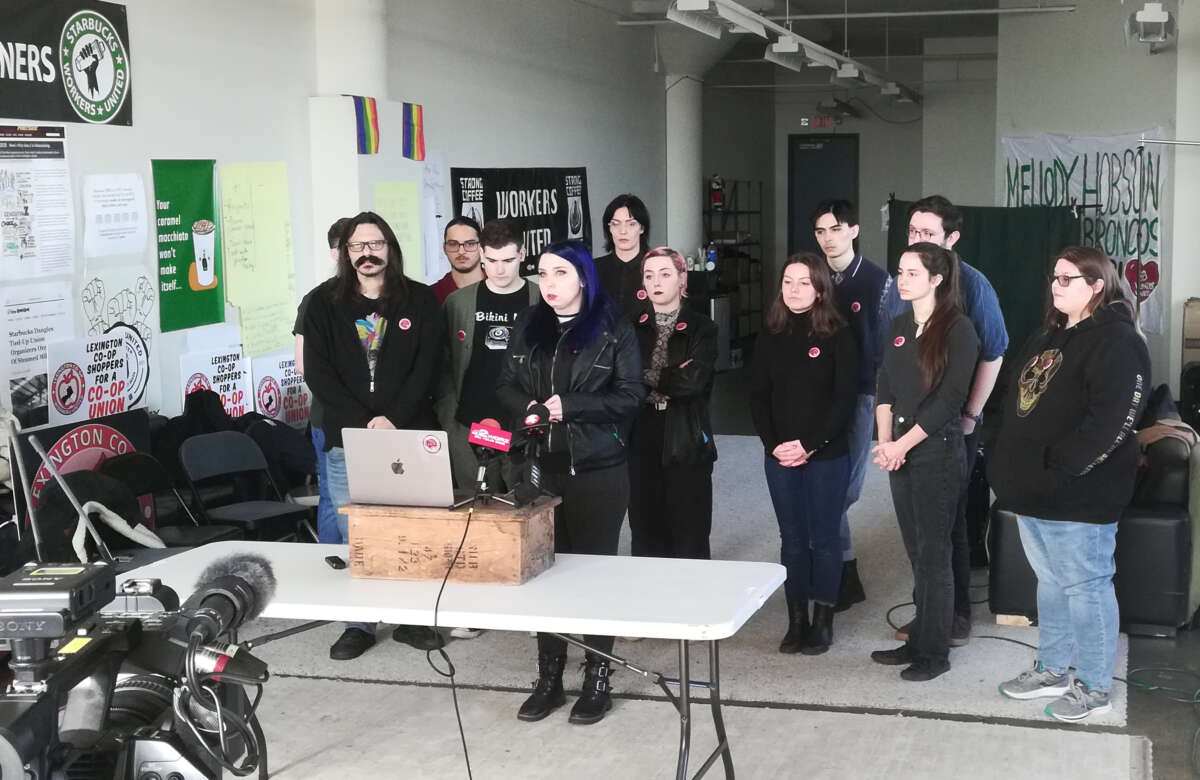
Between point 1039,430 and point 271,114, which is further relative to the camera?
point 271,114

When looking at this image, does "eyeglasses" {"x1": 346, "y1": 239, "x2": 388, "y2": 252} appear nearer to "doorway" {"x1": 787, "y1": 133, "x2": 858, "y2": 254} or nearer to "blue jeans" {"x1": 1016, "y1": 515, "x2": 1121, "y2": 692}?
"blue jeans" {"x1": 1016, "y1": 515, "x2": 1121, "y2": 692}

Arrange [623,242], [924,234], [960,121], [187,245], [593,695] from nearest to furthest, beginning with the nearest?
[593,695]
[924,234]
[623,242]
[187,245]
[960,121]

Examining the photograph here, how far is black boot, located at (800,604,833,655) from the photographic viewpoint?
4.43 metres

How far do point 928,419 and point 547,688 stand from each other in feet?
4.58

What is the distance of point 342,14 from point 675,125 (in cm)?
634

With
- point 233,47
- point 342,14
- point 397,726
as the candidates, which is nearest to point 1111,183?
point 342,14

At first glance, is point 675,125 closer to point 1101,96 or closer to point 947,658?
point 1101,96

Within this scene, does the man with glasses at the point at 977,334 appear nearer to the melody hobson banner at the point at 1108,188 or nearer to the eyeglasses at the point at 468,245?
the eyeglasses at the point at 468,245

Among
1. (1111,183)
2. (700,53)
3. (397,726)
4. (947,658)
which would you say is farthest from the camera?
(700,53)

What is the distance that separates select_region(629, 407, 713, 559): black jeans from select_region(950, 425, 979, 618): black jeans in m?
0.81

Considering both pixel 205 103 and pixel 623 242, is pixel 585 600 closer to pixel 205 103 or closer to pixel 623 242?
pixel 623 242

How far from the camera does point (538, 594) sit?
3043mm

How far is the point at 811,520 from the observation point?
4.33m

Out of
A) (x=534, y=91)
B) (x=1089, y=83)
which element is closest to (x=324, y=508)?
(x=534, y=91)
